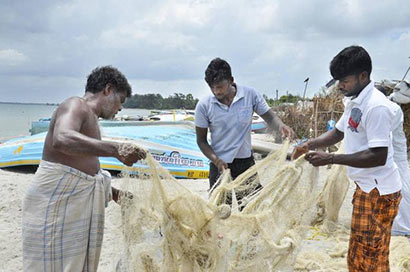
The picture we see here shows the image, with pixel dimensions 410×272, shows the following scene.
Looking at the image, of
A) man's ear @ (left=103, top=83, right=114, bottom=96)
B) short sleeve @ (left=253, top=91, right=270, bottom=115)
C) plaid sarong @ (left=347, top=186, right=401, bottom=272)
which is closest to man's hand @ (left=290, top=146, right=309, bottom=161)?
plaid sarong @ (left=347, top=186, right=401, bottom=272)

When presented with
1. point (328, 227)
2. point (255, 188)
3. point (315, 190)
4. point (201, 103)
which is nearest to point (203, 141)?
point (201, 103)

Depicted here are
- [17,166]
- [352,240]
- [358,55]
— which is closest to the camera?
[358,55]

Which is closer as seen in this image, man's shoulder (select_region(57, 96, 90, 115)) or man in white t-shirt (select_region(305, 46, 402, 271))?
man's shoulder (select_region(57, 96, 90, 115))

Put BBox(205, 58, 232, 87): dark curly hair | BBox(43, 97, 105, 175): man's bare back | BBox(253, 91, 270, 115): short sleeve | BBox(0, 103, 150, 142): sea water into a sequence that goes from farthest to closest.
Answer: BBox(0, 103, 150, 142): sea water → BBox(253, 91, 270, 115): short sleeve → BBox(205, 58, 232, 87): dark curly hair → BBox(43, 97, 105, 175): man's bare back

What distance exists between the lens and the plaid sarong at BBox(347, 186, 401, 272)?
2.16 metres

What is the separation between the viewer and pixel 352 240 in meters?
2.29

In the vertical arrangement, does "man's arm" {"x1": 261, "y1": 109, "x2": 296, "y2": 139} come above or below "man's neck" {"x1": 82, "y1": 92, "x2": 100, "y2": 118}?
below

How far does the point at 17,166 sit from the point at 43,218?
25.0 ft

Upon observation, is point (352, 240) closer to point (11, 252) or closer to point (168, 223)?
point (168, 223)

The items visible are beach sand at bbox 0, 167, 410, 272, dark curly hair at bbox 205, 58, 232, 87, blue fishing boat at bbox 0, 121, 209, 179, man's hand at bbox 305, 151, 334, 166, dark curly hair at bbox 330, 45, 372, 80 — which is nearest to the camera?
dark curly hair at bbox 330, 45, 372, 80

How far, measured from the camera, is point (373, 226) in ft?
7.09

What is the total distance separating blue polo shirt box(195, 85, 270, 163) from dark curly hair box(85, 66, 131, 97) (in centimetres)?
100

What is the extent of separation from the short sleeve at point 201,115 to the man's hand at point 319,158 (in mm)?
1061

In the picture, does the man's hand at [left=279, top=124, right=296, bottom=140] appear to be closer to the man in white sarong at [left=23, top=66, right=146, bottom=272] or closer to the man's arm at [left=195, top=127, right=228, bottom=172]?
the man's arm at [left=195, top=127, right=228, bottom=172]
